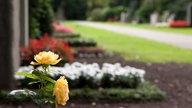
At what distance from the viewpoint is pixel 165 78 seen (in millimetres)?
9211

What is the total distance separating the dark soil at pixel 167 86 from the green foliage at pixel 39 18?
9.26 ft

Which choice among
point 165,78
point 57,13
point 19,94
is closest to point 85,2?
point 57,13

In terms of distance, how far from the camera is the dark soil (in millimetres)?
6652

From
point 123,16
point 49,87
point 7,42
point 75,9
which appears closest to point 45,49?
point 7,42

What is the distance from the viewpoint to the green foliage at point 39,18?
500 inches

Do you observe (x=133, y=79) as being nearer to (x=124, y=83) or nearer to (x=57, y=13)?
(x=124, y=83)

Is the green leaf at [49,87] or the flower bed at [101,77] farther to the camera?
the flower bed at [101,77]

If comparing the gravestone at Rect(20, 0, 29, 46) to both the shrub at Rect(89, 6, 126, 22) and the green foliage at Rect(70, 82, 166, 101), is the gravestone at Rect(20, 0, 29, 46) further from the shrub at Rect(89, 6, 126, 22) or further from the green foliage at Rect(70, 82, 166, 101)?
the shrub at Rect(89, 6, 126, 22)

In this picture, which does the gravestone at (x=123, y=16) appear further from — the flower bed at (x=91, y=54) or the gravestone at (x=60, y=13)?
the flower bed at (x=91, y=54)

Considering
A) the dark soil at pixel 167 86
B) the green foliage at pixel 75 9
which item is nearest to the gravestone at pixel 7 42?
the dark soil at pixel 167 86

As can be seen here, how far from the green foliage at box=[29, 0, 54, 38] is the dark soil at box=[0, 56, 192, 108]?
2822mm

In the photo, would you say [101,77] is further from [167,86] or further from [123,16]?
[123,16]

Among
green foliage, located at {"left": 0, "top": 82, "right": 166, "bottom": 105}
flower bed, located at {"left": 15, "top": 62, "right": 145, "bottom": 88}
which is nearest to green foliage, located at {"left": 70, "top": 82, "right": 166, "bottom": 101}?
green foliage, located at {"left": 0, "top": 82, "right": 166, "bottom": 105}

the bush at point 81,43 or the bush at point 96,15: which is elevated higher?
the bush at point 81,43
